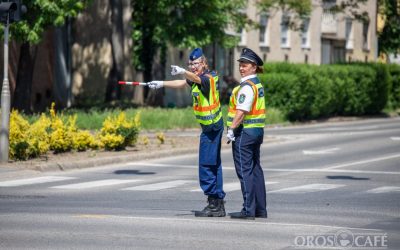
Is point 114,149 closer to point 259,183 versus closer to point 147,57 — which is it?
point 259,183

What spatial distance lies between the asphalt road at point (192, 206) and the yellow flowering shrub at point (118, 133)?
91 cm

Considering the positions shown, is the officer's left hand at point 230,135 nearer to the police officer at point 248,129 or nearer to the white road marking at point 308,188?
the police officer at point 248,129

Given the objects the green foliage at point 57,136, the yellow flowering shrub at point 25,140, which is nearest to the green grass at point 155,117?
the green foliage at point 57,136

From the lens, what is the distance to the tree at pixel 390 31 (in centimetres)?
6681

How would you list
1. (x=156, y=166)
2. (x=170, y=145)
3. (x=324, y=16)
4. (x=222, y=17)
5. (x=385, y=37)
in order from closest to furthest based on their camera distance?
(x=156, y=166)
(x=170, y=145)
(x=222, y=17)
(x=324, y=16)
(x=385, y=37)

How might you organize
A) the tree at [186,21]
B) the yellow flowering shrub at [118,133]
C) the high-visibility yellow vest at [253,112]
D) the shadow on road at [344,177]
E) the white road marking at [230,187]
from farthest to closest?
the tree at [186,21] < the yellow flowering shrub at [118,133] < the shadow on road at [344,177] < the white road marking at [230,187] < the high-visibility yellow vest at [253,112]

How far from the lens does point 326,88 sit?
4159 centimetres

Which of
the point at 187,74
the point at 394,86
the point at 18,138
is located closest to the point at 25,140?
the point at 18,138

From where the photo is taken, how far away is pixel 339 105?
43625 millimetres

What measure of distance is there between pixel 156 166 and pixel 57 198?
21.1 ft

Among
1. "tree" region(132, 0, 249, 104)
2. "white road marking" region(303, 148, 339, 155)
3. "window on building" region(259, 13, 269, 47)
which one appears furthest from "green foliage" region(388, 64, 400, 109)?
"white road marking" region(303, 148, 339, 155)

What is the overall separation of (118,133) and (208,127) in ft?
36.2

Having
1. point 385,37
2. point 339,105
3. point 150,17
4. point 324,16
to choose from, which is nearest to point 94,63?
point 150,17

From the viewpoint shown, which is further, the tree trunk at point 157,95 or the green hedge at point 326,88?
the tree trunk at point 157,95
